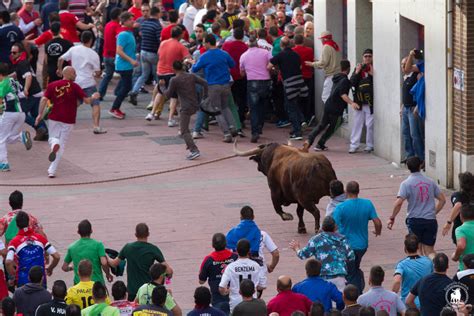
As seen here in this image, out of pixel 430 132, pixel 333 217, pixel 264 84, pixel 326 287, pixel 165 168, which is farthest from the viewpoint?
pixel 264 84

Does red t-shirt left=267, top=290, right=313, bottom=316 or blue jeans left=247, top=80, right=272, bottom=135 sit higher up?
blue jeans left=247, top=80, right=272, bottom=135

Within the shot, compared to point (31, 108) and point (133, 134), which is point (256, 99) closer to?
point (133, 134)

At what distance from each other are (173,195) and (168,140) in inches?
161

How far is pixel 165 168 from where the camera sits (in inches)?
868

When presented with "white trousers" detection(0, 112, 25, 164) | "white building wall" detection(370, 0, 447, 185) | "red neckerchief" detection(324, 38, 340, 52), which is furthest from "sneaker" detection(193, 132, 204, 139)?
"white trousers" detection(0, 112, 25, 164)

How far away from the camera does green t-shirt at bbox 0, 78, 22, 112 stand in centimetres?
2114

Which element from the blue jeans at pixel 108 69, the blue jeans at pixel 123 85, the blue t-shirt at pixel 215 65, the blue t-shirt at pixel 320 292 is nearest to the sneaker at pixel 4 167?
the blue t-shirt at pixel 215 65

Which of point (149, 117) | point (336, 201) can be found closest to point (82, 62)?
point (149, 117)

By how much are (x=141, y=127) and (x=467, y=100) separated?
7.98 meters

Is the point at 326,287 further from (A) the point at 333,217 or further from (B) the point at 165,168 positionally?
(B) the point at 165,168

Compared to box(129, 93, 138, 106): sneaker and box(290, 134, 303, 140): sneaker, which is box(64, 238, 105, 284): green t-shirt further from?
box(129, 93, 138, 106): sneaker

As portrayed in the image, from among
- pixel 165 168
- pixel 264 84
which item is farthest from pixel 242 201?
pixel 264 84

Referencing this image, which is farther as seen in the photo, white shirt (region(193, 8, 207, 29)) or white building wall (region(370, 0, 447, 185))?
white shirt (region(193, 8, 207, 29))

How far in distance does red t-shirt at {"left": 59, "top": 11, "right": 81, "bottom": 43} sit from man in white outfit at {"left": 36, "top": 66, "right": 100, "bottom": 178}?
5665mm
